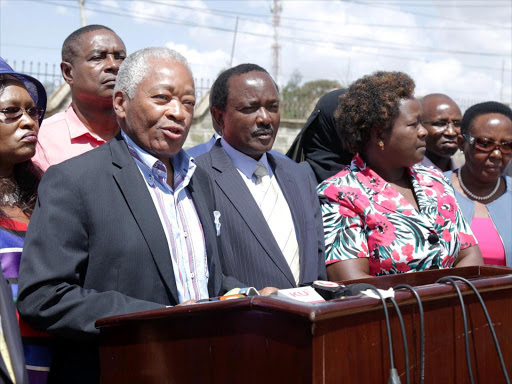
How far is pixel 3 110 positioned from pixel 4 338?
1.20m

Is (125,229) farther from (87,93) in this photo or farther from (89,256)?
(87,93)

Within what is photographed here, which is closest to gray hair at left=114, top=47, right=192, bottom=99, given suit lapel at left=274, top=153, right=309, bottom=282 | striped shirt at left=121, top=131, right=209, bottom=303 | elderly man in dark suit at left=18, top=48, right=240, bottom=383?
elderly man in dark suit at left=18, top=48, right=240, bottom=383

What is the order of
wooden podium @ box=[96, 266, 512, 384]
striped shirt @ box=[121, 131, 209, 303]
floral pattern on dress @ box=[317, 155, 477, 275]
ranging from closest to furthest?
1. wooden podium @ box=[96, 266, 512, 384]
2. striped shirt @ box=[121, 131, 209, 303]
3. floral pattern on dress @ box=[317, 155, 477, 275]

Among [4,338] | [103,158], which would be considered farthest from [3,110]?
[4,338]

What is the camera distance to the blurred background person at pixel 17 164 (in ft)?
8.05

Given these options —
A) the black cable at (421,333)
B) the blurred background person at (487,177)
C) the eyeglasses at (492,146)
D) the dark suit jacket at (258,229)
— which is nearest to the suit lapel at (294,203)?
the dark suit jacket at (258,229)

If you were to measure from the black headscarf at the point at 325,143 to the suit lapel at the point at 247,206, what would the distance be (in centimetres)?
109

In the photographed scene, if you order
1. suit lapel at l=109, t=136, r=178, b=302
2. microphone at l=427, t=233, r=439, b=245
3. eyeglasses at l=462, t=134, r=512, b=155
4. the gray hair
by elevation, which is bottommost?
microphone at l=427, t=233, r=439, b=245

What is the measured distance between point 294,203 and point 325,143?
1.13 metres

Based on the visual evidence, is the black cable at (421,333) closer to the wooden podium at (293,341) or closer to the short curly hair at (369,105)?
the wooden podium at (293,341)

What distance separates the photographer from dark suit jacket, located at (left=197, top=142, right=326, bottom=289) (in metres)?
3.04

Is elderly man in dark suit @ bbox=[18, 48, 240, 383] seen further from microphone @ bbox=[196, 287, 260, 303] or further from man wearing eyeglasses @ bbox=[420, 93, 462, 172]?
man wearing eyeglasses @ bbox=[420, 93, 462, 172]

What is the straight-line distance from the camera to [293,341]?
68.3 inches

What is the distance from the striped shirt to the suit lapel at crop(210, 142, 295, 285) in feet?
1.81
